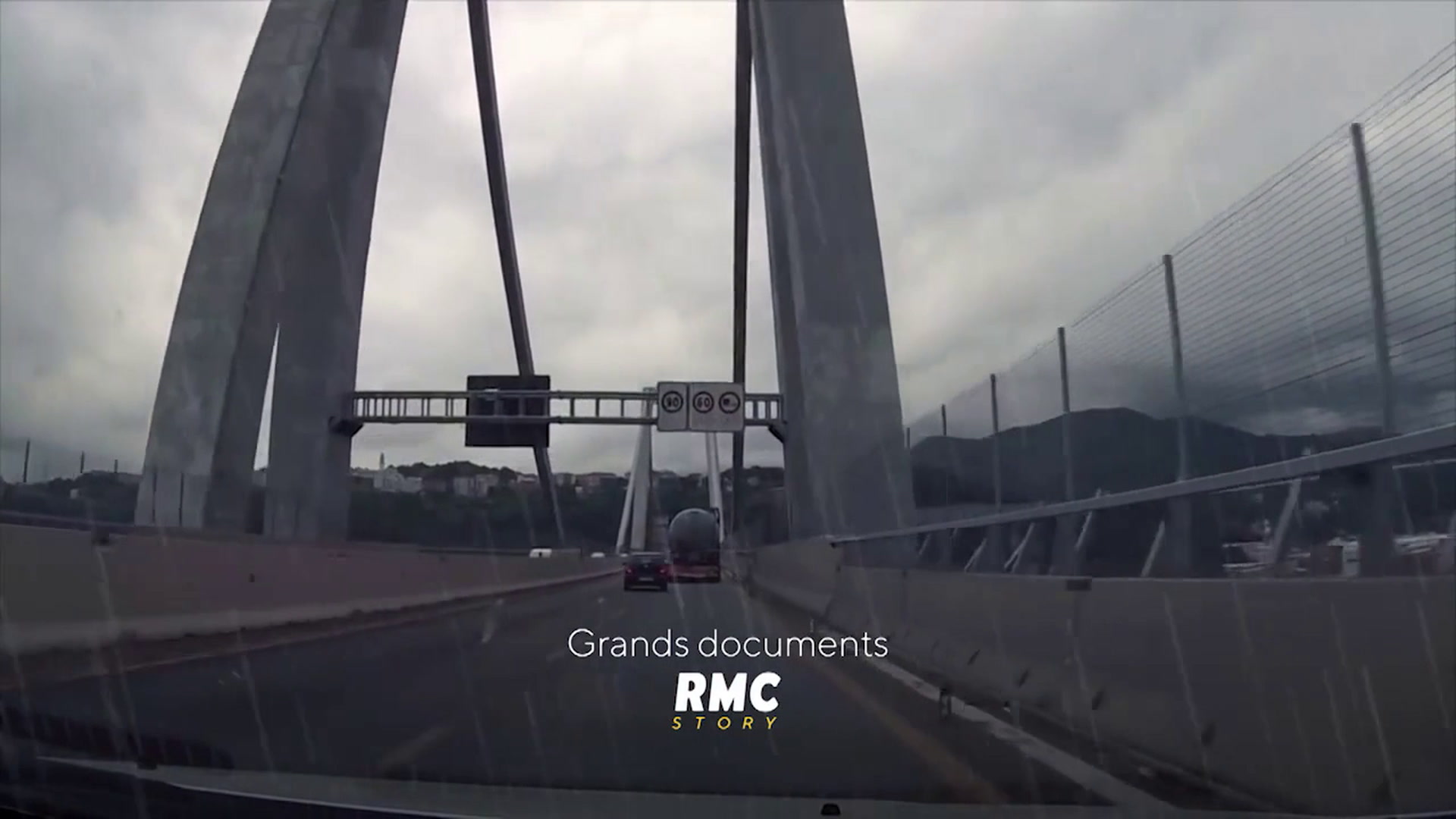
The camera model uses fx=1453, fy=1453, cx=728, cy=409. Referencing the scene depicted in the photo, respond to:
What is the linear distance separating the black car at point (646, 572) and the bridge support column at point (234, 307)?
951 cm

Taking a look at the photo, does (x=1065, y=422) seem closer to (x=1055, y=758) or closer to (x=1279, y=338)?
(x=1279, y=338)

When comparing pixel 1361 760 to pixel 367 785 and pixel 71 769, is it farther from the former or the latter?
pixel 71 769

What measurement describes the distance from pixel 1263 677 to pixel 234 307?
2558cm

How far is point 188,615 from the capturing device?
14461mm

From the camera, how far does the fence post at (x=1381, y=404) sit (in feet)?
17.4

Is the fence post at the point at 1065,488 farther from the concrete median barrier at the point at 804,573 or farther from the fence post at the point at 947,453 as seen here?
the concrete median barrier at the point at 804,573

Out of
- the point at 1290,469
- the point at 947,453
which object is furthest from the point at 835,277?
the point at 1290,469

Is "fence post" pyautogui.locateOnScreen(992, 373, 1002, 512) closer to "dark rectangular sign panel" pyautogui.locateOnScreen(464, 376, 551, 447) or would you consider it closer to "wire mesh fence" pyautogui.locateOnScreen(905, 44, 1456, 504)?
"wire mesh fence" pyautogui.locateOnScreen(905, 44, 1456, 504)

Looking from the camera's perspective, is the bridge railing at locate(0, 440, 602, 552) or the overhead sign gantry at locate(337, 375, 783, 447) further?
the overhead sign gantry at locate(337, 375, 783, 447)

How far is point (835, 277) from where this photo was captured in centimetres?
2831

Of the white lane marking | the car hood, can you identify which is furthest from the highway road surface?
the car hood

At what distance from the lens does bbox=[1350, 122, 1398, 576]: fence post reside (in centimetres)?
532

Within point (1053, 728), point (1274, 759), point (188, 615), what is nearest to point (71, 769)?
point (1274, 759)

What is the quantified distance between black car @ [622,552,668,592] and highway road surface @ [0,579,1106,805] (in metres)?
20.8
